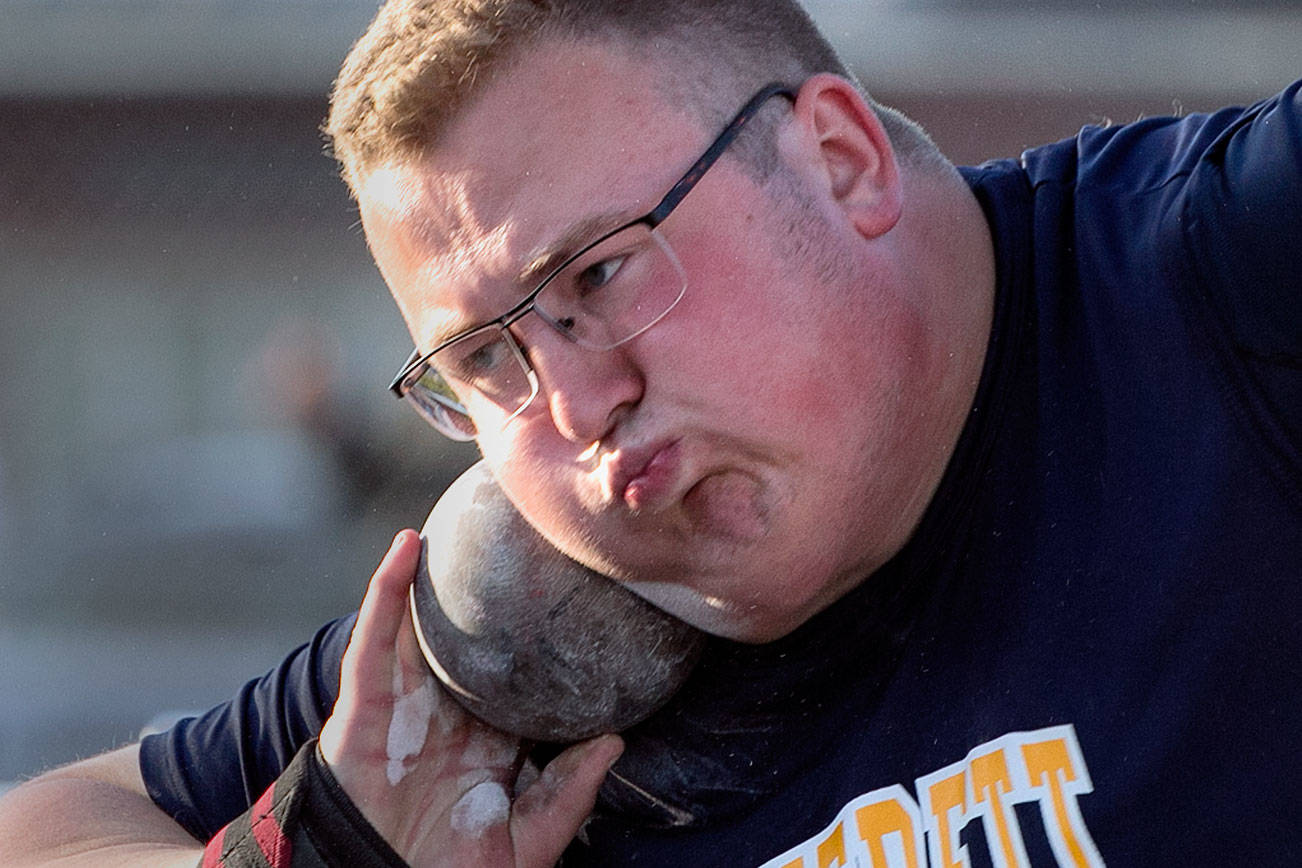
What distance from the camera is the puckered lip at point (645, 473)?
1.66 meters

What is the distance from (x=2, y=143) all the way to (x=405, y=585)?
7.83 meters

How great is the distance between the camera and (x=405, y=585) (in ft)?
6.75

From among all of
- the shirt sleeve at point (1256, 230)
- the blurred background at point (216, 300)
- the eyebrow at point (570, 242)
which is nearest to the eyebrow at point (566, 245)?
the eyebrow at point (570, 242)

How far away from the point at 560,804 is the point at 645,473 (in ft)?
2.01

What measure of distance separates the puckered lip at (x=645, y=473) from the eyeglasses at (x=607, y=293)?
0.41 ft

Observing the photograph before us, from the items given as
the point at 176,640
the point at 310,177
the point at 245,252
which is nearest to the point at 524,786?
the point at 176,640

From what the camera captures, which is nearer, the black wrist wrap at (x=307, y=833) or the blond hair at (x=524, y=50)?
the blond hair at (x=524, y=50)

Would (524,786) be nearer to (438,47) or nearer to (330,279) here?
(438,47)

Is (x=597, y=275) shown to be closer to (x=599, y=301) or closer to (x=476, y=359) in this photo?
(x=599, y=301)

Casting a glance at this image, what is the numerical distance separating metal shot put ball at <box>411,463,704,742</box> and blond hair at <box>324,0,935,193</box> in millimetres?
532

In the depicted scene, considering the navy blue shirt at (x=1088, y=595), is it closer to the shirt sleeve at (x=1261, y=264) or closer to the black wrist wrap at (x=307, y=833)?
the shirt sleeve at (x=1261, y=264)

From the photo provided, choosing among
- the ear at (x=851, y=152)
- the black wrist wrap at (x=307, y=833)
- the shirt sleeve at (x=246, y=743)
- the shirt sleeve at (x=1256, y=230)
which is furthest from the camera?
the shirt sleeve at (x=246, y=743)

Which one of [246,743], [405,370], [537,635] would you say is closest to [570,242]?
[405,370]

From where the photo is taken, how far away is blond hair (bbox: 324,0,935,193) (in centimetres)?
173
